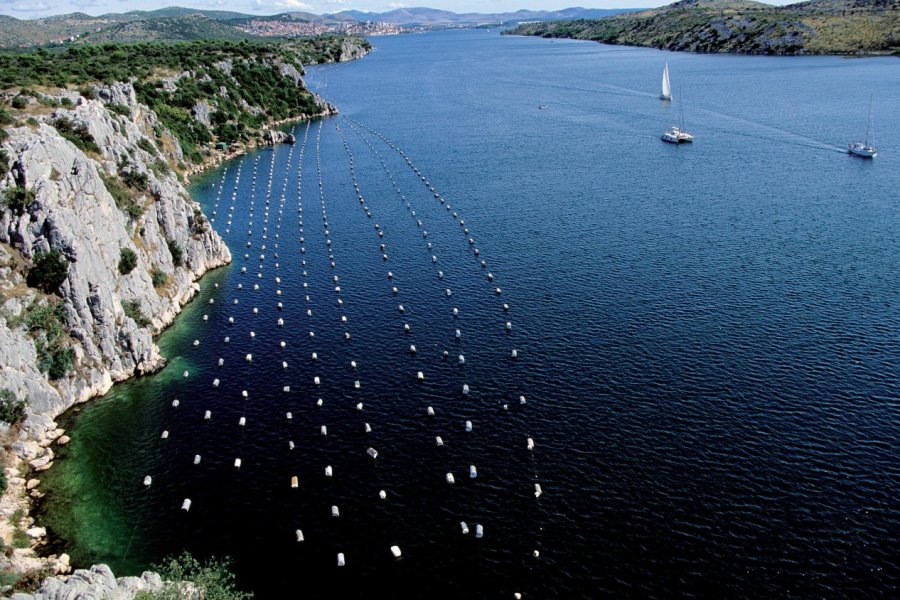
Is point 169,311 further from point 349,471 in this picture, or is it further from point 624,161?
point 624,161

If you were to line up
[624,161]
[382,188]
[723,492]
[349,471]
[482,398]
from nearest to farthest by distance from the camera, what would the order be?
[723,492] → [349,471] → [482,398] → [382,188] → [624,161]

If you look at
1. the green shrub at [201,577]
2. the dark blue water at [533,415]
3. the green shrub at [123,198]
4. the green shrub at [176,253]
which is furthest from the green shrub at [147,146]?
the green shrub at [201,577]

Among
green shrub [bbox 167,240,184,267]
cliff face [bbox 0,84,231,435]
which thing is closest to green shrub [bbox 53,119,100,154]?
cliff face [bbox 0,84,231,435]

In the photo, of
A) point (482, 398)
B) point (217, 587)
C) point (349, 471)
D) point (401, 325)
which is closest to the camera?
point (217, 587)

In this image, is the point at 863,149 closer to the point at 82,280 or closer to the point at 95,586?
the point at 82,280

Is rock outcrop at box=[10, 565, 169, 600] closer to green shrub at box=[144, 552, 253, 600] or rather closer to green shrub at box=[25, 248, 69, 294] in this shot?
green shrub at box=[144, 552, 253, 600]

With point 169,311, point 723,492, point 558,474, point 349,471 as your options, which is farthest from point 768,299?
point 169,311

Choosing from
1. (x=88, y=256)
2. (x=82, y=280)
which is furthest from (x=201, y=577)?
(x=88, y=256)
